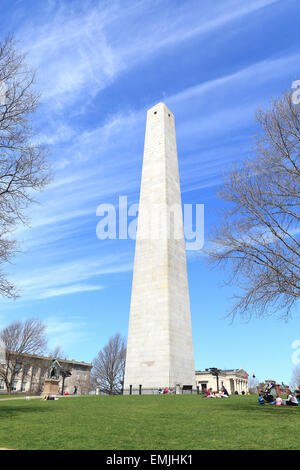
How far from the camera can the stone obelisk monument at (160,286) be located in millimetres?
29844

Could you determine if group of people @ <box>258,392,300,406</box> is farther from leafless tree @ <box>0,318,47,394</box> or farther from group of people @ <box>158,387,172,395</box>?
leafless tree @ <box>0,318,47,394</box>

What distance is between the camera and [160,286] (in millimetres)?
31875

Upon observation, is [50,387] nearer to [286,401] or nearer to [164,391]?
[164,391]

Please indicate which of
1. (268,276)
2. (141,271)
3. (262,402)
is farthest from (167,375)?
(268,276)

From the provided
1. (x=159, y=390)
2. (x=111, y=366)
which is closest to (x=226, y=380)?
(x=111, y=366)

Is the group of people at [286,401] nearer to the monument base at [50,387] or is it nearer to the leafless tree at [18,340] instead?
the monument base at [50,387]

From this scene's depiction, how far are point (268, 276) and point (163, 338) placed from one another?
17458 mm

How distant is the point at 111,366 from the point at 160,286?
33686 millimetres

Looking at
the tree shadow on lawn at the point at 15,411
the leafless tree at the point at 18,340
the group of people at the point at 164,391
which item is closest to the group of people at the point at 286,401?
the tree shadow on lawn at the point at 15,411

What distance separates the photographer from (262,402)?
17.0 metres

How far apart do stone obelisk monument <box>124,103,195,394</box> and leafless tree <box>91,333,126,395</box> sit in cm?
2986

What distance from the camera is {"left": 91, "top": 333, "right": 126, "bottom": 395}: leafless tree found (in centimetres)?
5941

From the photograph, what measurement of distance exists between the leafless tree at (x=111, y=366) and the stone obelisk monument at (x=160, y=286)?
29863mm
